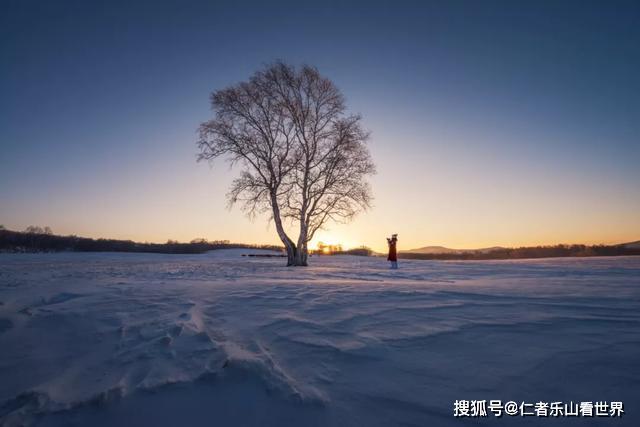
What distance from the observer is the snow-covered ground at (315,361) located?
1374 millimetres

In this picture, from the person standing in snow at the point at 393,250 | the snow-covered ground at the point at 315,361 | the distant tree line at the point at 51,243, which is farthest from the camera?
the distant tree line at the point at 51,243

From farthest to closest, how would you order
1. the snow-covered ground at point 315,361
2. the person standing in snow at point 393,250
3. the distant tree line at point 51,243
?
the distant tree line at point 51,243 → the person standing in snow at point 393,250 → the snow-covered ground at point 315,361

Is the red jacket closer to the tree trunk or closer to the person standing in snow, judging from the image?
the person standing in snow

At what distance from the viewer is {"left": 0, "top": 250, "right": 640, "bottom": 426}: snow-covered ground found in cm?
137

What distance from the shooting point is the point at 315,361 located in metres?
1.87

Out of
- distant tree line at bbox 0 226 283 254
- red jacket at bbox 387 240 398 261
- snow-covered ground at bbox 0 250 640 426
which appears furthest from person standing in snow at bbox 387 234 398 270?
distant tree line at bbox 0 226 283 254

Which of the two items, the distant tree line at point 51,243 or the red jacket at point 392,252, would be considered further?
the distant tree line at point 51,243

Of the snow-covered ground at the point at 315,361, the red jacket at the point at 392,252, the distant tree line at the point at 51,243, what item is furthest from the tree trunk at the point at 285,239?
the distant tree line at the point at 51,243

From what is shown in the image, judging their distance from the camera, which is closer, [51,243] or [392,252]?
[392,252]

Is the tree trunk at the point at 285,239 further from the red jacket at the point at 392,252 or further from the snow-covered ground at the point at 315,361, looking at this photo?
the snow-covered ground at the point at 315,361

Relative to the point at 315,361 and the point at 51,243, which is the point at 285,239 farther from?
the point at 51,243

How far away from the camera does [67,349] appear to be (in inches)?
87.8

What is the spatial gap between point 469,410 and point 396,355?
0.57 metres

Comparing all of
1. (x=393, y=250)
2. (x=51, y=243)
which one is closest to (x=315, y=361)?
(x=393, y=250)
